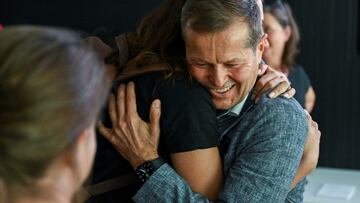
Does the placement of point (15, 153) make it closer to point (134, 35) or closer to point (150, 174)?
point (150, 174)

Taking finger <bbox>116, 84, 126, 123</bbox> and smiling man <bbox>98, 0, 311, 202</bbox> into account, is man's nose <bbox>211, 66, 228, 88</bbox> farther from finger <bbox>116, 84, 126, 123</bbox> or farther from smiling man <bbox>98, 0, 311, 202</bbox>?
finger <bbox>116, 84, 126, 123</bbox>

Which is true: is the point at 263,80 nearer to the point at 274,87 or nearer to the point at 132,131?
the point at 274,87

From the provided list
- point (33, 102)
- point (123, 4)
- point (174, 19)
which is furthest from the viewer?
point (123, 4)

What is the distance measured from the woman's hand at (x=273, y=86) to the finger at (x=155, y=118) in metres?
0.25

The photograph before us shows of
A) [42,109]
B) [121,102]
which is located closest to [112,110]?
[121,102]

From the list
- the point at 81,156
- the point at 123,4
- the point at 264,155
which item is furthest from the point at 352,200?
the point at 81,156

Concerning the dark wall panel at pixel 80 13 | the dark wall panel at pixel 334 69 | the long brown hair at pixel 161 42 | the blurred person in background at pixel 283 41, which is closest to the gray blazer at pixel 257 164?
the long brown hair at pixel 161 42

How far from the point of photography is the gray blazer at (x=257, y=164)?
1460 millimetres

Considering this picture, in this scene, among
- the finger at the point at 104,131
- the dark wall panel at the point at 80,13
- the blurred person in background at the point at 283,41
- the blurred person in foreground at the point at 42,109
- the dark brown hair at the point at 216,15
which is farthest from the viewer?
the dark wall panel at the point at 80,13

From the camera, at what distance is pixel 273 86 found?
1585 millimetres

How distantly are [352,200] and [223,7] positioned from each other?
6.69 ft

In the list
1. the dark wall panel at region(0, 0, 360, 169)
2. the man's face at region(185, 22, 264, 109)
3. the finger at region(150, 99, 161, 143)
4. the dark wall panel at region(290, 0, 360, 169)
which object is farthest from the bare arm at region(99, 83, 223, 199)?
the dark wall panel at region(290, 0, 360, 169)

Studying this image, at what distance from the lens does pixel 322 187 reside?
336cm

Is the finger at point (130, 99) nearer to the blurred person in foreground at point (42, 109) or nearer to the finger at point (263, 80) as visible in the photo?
the finger at point (263, 80)
